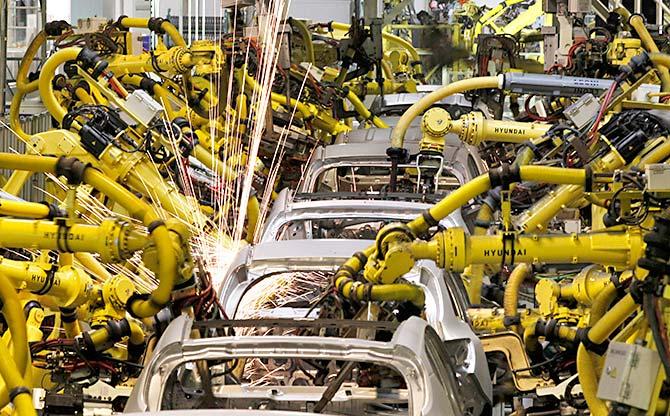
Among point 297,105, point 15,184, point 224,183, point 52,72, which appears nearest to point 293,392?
point 15,184

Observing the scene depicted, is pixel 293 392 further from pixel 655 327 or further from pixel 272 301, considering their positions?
pixel 272 301

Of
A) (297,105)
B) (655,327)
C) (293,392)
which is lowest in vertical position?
(293,392)

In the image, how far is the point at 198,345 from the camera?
5.05 m

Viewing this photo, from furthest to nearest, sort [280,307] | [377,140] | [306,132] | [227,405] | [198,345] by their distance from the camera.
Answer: [306,132]
[377,140]
[280,307]
[227,405]
[198,345]

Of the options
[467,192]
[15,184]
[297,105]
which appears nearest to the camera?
[467,192]

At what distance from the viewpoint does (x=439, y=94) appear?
9820 mm

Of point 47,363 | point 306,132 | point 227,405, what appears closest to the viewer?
point 227,405

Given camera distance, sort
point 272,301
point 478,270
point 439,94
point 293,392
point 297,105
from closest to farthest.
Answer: point 293,392, point 478,270, point 272,301, point 439,94, point 297,105

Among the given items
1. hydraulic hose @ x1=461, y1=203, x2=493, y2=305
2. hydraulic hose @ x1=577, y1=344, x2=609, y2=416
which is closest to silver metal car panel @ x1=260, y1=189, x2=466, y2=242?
hydraulic hose @ x1=461, y1=203, x2=493, y2=305

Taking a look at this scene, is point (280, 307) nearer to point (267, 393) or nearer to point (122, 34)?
point (267, 393)

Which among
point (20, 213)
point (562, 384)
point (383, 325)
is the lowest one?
point (562, 384)

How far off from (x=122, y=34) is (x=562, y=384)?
8245mm

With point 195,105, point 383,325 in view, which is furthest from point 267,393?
point 195,105

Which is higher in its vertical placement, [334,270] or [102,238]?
[102,238]
